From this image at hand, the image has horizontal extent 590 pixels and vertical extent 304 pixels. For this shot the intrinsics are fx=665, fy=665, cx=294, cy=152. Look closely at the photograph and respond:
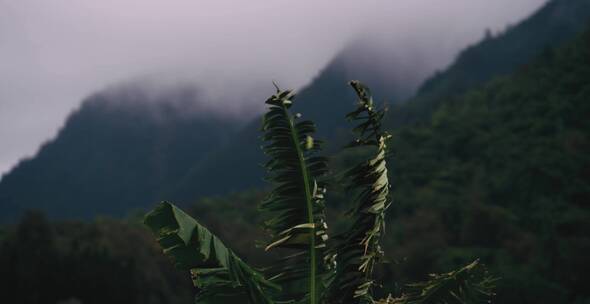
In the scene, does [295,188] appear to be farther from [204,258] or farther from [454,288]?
[454,288]

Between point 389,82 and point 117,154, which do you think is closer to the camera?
point 117,154

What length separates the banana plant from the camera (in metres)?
2.93

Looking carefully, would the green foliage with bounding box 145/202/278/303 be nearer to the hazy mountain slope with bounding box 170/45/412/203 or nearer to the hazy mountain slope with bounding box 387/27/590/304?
the hazy mountain slope with bounding box 387/27/590/304

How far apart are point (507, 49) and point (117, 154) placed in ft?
162

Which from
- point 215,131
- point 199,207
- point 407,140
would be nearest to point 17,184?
point 215,131

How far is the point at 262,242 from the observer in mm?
3135

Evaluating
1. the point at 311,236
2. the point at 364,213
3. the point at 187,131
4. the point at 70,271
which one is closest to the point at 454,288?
the point at 364,213

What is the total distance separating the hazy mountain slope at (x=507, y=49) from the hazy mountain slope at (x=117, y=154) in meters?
35.1

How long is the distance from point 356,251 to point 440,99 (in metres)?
59.8

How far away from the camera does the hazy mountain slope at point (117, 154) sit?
76938mm

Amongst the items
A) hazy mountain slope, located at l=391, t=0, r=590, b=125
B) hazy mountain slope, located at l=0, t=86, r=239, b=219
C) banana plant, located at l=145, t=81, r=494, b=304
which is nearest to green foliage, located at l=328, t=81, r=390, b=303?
banana plant, located at l=145, t=81, r=494, b=304

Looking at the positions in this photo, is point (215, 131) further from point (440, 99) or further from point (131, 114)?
point (440, 99)

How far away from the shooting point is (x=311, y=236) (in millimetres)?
3088

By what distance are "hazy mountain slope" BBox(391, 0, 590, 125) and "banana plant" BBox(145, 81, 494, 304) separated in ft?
198
